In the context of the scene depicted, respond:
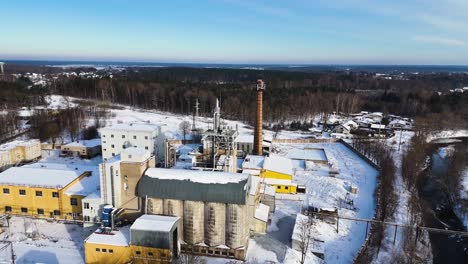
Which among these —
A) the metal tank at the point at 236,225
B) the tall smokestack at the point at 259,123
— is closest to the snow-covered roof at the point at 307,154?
the tall smokestack at the point at 259,123

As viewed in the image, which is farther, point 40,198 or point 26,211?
point 26,211

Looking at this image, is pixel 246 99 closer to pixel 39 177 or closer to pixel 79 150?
pixel 79 150

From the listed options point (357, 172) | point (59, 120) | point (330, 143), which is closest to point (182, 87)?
point (59, 120)

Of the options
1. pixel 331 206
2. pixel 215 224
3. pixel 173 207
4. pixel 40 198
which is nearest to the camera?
pixel 215 224

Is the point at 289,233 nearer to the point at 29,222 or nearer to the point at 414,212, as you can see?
the point at 414,212

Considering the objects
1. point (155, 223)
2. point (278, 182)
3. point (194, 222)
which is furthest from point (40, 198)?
point (278, 182)

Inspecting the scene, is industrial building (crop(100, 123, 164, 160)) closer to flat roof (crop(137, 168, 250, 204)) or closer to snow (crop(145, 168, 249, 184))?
snow (crop(145, 168, 249, 184))
